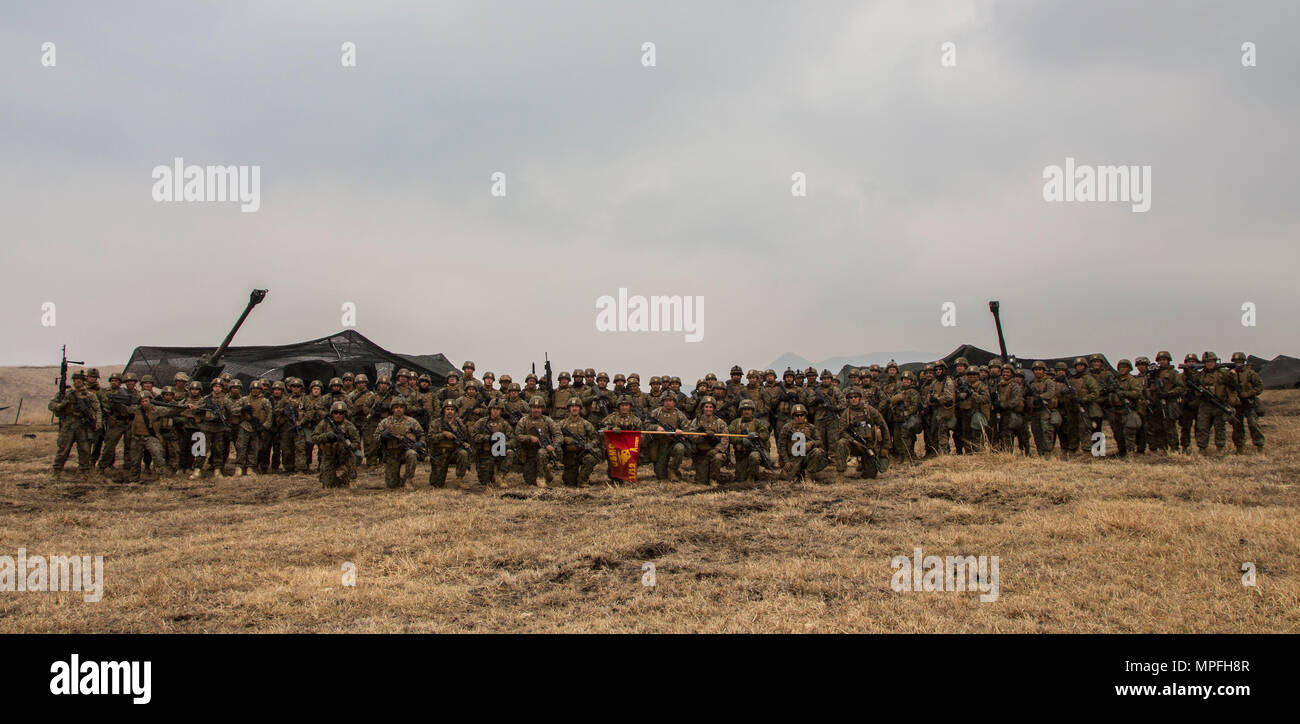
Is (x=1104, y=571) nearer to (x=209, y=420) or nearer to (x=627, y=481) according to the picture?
(x=627, y=481)

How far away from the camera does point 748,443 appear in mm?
13117

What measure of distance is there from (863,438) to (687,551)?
552 cm

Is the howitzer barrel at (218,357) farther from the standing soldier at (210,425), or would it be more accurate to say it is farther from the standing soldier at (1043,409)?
the standing soldier at (1043,409)

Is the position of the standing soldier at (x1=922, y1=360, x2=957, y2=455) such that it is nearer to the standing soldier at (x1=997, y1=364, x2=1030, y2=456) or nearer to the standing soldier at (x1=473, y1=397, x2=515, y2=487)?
the standing soldier at (x1=997, y1=364, x2=1030, y2=456)

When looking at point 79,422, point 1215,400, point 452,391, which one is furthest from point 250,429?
point 1215,400

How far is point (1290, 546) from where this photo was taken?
7488mm

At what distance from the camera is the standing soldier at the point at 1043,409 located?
47.5 ft

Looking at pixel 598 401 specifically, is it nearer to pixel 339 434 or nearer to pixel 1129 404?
pixel 339 434

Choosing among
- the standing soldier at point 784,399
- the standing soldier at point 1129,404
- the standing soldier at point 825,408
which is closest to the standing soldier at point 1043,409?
the standing soldier at point 1129,404

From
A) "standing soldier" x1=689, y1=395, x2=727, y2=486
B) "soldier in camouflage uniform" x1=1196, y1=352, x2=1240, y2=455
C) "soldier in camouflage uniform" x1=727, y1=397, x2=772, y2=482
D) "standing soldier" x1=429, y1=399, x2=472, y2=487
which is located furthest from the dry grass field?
"soldier in camouflage uniform" x1=1196, y1=352, x2=1240, y2=455

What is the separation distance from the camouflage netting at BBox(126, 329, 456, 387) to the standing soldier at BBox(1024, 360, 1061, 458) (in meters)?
15.7
